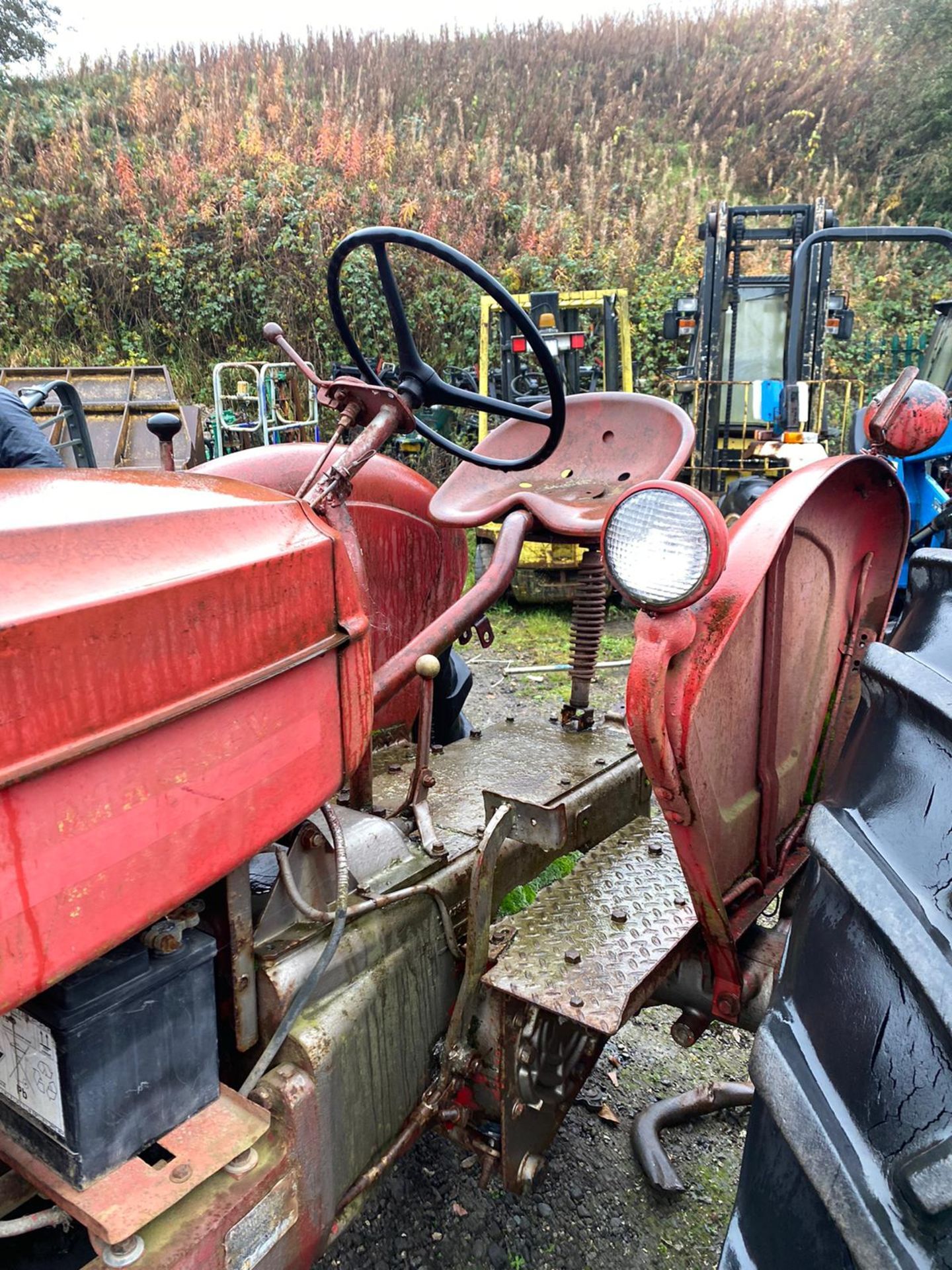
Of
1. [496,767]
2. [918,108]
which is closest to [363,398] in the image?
[496,767]

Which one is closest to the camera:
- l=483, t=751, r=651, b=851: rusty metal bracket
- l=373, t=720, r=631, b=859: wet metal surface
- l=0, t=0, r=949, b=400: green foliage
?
l=483, t=751, r=651, b=851: rusty metal bracket

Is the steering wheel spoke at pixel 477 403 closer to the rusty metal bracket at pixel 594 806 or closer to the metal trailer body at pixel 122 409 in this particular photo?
the rusty metal bracket at pixel 594 806

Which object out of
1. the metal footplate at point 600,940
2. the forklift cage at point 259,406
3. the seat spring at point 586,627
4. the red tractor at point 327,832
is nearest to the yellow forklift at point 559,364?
the forklift cage at point 259,406

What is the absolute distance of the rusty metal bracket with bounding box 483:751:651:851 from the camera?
154cm

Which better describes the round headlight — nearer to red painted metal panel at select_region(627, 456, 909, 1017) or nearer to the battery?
red painted metal panel at select_region(627, 456, 909, 1017)

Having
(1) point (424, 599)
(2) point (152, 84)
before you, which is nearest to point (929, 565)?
(1) point (424, 599)

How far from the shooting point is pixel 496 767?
2.06 metres

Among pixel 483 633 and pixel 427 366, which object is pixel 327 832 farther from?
pixel 483 633

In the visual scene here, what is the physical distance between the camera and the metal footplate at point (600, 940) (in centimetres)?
140

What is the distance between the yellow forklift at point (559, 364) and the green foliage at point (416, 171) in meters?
3.48

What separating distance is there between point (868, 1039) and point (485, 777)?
1.25 meters

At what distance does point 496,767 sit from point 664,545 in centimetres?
98

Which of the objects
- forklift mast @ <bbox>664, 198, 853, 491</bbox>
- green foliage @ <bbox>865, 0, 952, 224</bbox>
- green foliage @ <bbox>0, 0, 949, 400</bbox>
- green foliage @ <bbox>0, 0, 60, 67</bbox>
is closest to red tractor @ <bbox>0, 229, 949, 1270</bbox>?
forklift mast @ <bbox>664, 198, 853, 491</bbox>

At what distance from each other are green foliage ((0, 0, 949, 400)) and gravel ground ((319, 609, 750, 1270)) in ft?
30.5
